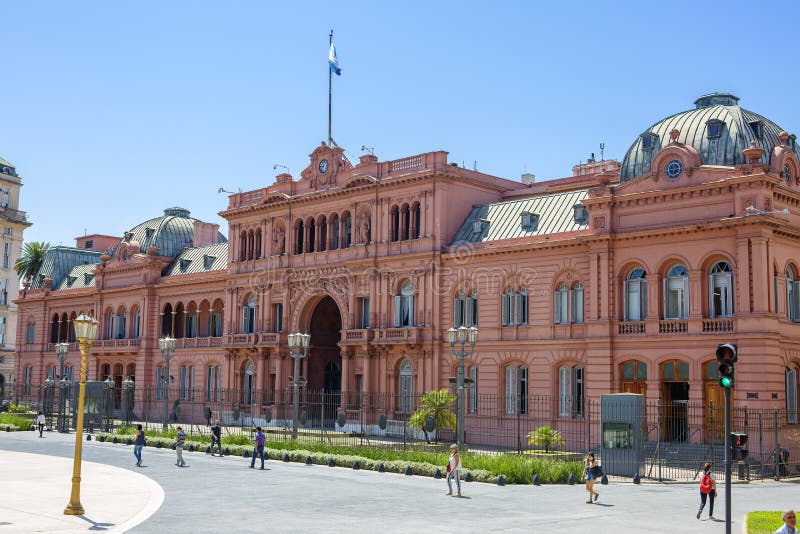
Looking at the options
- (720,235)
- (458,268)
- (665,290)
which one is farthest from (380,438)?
(720,235)

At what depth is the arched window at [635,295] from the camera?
4641cm

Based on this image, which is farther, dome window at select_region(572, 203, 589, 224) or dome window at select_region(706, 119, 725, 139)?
dome window at select_region(572, 203, 589, 224)

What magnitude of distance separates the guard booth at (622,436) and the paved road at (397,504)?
2.22m

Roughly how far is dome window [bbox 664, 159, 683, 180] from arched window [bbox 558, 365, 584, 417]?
11.1 meters

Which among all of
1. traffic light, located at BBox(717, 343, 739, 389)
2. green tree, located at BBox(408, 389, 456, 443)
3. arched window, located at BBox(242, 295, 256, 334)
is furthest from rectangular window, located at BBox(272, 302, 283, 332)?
traffic light, located at BBox(717, 343, 739, 389)

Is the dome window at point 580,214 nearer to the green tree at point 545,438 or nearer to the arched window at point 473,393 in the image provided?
the arched window at point 473,393

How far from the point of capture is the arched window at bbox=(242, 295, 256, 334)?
68.5 meters

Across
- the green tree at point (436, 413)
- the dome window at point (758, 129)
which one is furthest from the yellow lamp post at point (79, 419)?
the dome window at point (758, 129)

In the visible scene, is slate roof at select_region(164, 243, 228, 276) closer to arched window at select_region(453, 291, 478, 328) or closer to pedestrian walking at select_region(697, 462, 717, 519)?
arched window at select_region(453, 291, 478, 328)

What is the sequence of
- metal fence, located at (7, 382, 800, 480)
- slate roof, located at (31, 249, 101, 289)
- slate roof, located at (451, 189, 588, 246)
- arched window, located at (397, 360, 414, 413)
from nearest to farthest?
metal fence, located at (7, 382, 800, 480) < slate roof, located at (451, 189, 588, 246) < arched window, located at (397, 360, 414, 413) < slate roof, located at (31, 249, 101, 289)

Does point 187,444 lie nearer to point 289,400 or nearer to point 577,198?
point 289,400

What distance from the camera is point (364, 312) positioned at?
60.6 metres

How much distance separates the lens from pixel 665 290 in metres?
45.7

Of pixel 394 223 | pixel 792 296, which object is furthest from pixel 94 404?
pixel 792 296
